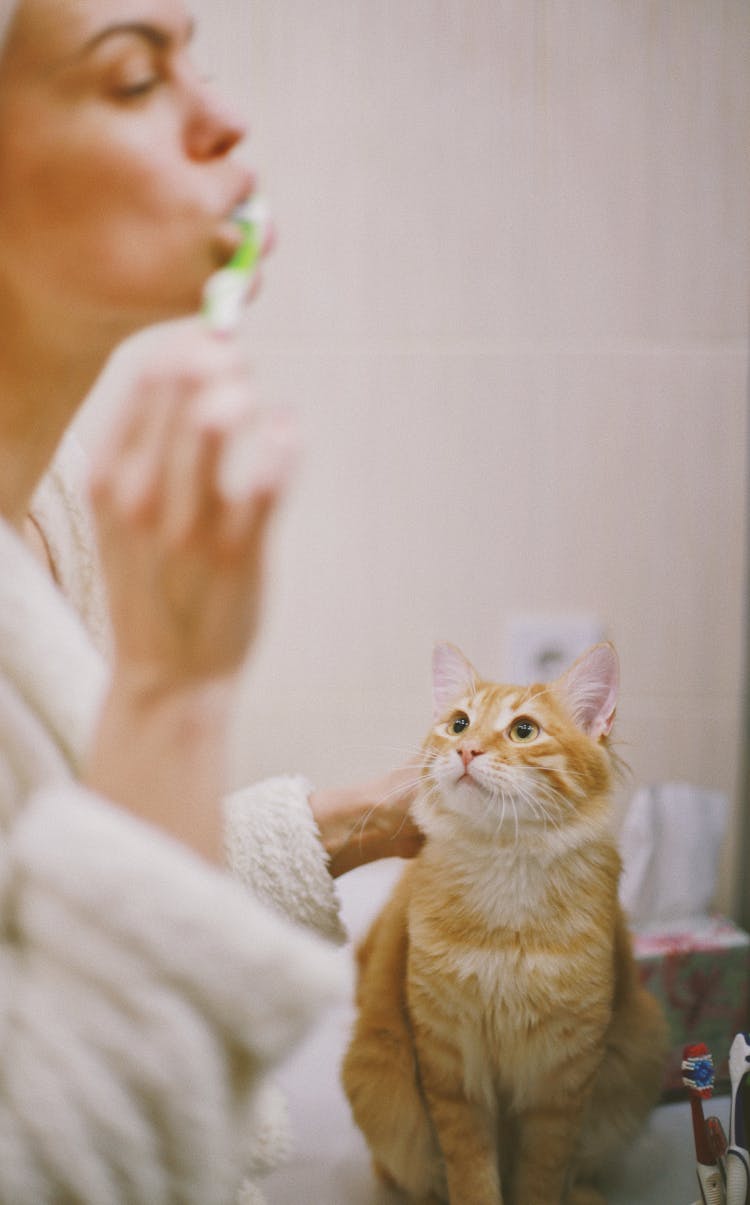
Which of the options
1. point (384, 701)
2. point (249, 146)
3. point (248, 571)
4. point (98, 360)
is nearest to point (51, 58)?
point (98, 360)

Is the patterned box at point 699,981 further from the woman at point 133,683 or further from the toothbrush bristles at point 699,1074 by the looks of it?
the woman at point 133,683

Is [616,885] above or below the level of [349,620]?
below

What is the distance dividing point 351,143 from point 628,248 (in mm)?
270

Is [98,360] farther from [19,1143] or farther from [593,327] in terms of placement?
[593,327]

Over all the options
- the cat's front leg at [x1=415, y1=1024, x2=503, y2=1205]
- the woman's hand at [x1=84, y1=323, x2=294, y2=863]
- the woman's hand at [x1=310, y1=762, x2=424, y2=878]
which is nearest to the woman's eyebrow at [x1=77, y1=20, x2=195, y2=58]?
the woman's hand at [x1=84, y1=323, x2=294, y2=863]

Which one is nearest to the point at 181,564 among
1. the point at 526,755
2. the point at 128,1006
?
the point at 128,1006

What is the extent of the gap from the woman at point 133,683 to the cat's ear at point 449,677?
0.27m

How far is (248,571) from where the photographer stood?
0.38 m

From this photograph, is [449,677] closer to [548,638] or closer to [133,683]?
[548,638]

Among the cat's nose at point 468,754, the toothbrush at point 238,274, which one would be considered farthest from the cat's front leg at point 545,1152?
the toothbrush at point 238,274

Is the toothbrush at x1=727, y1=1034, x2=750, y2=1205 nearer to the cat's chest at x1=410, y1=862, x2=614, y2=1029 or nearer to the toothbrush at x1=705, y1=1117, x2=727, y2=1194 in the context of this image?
the toothbrush at x1=705, y1=1117, x2=727, y2=1194

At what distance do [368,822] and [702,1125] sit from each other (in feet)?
0.96

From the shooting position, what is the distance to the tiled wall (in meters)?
0.78

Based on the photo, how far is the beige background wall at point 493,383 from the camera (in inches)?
30.8
